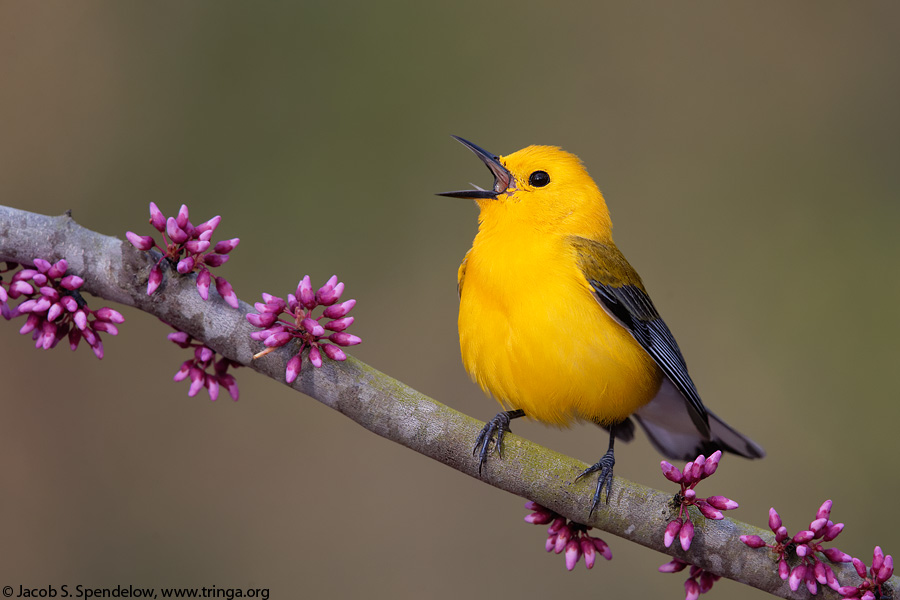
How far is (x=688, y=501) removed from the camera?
9.11ft

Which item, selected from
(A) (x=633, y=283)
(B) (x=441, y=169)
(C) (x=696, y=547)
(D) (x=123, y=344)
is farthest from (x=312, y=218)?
(C) (x=696, y=547)

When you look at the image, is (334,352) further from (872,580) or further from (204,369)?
(872,580)

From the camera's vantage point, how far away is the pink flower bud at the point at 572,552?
3084 mm

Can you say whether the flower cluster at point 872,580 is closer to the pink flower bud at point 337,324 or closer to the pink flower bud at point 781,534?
the pink flower bud at point 781,534

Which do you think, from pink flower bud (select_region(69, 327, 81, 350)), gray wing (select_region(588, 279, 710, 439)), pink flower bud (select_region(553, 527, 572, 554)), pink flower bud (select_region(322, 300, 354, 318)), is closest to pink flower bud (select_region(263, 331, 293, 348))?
pink flower bud (select_region(322, 300, 354, 318))

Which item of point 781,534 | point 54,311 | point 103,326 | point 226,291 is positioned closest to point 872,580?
Result: point 781,534

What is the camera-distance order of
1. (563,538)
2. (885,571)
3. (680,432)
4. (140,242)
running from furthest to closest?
(680,432) → (563,538) → (140,242) → (885,571)

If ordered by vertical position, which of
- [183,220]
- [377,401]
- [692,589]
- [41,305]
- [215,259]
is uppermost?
[183,220]

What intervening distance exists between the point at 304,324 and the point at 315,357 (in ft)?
0.38

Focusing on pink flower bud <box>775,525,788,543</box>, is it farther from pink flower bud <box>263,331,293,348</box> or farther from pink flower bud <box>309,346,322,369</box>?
pink flower bud <box>263,331,293,348</box>

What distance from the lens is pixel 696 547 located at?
283cm

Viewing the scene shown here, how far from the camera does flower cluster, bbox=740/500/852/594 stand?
2693mm

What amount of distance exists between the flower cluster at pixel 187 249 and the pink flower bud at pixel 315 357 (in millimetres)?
324

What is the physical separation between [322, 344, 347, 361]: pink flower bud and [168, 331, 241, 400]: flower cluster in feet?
A: 1.36
